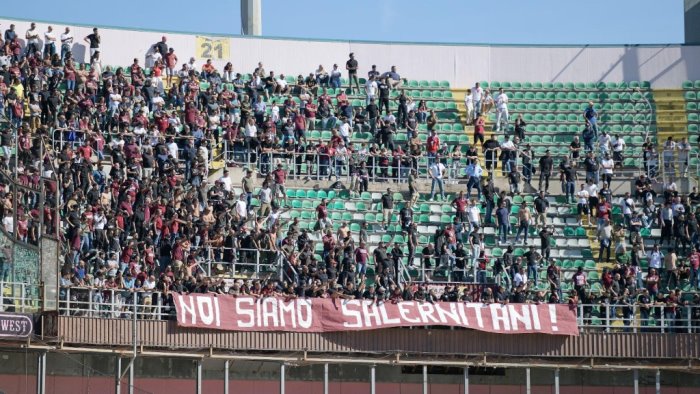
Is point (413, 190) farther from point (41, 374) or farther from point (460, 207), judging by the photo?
point (41, 374)

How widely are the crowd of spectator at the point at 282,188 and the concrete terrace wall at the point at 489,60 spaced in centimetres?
202

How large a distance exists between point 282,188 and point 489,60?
13.3 meters

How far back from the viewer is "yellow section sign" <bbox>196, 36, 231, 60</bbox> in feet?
173

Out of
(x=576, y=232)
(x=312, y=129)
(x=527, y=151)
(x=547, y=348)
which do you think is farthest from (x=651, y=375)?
(x=312, y=129)

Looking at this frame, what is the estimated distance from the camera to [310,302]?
129ft

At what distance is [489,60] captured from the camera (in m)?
55.2

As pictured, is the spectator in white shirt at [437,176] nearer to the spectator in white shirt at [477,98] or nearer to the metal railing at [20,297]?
the spectator in white shirt at [477,98]

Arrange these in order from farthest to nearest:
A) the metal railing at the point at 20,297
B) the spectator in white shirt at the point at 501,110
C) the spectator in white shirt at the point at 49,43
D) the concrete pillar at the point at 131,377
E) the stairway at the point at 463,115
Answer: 1. the spectator in white shirt at the point at 501,110
2. the stairway at the point at 463,115
3. the spectator in white shirt at the point at 49,43
4. the concrete pillar at the point at 131,377
5. the metal railing at the point at 20,297

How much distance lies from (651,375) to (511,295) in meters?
4.09

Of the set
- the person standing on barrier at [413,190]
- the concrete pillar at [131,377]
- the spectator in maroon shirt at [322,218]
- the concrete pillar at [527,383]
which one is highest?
the person standing on barrier at [413,190]

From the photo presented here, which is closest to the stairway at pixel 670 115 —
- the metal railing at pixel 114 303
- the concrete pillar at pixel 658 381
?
the concrete pillar at pixel 658 381

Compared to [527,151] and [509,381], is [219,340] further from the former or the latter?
[527,151]

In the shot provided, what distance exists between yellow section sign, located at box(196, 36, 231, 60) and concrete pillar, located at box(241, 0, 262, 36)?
16.6 ft

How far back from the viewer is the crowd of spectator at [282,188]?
39750mm
